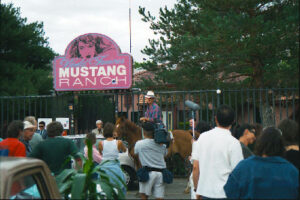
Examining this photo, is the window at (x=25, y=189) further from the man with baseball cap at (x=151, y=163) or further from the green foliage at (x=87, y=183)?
the man with baseball cap at (x=151, y=163)

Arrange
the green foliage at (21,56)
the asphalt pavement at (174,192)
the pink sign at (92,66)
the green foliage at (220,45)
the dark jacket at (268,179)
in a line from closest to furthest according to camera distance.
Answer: the dark jacket at (268,179) < the asphalt pavement at (174,192) < the green foliage at (220,45) < the pink sign at (92,66) < the green foliage at (21,56)

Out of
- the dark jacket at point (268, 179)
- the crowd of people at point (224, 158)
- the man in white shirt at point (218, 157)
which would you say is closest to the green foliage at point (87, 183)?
the crowd of people at point (224, 158)

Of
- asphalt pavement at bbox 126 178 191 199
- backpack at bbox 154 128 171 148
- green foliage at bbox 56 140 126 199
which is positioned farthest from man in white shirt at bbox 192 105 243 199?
asphalt pavement at bbox 126 178 191 199

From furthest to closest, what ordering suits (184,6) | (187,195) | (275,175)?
1. (184,6)
2. (187,195)
3. (275,175)

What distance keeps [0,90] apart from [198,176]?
19847 mm

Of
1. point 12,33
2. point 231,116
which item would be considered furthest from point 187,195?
point 12,33

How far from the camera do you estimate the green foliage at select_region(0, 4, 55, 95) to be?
23.5 meters

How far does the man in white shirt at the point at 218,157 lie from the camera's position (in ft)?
15.0

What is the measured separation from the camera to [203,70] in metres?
15.9

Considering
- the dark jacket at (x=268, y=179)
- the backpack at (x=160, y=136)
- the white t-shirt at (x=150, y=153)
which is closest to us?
the dark jacket at (x=268, y=179)

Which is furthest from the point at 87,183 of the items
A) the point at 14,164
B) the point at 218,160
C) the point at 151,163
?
the point at 151,163

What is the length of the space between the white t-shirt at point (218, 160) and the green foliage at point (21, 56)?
19926mm

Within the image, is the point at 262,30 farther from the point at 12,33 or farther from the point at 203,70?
the point at 12,33

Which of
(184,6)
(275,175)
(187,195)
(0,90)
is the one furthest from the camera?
(0,90)
